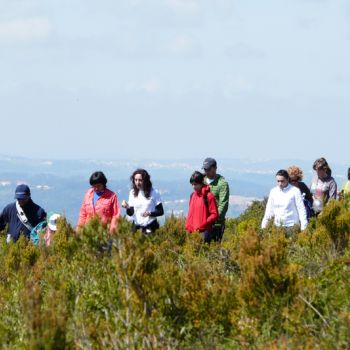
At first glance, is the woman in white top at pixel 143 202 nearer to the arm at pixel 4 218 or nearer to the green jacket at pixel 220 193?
A: the green jacket at pixel 220 193

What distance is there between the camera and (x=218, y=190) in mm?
12094

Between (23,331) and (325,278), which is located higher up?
(325,278)

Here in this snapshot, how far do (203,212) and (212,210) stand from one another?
0.39ft

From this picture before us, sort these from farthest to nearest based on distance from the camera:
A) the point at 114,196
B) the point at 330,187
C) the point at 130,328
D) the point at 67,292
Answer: the point at 330,187, the point at 114,196, the point at 67,292, the point at 130,328

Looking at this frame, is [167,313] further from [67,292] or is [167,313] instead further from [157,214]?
[157,214]

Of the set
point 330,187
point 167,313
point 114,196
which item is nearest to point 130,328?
point 167,313

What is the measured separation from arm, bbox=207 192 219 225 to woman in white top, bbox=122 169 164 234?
2.04ft

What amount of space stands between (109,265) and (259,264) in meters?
1.13

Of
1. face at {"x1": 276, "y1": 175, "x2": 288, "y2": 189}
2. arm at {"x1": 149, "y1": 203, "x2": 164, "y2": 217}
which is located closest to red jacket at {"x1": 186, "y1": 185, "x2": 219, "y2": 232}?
arm at {"x1": 149, "y1": 203, "x2": 164, "y2": 217}

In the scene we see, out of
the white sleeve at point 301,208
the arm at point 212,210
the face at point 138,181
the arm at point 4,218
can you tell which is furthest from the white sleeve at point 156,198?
the arm at point 4,218

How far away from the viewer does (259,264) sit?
6121 mm

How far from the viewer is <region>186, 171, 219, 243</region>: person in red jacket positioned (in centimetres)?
1161

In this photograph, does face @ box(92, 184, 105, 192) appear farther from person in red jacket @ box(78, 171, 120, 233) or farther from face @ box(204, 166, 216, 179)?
face @ box(204, 166, 216, 179)

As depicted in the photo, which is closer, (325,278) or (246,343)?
(246,343)
